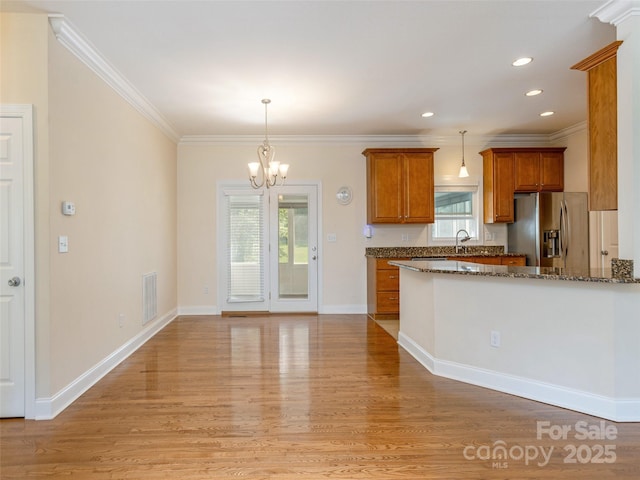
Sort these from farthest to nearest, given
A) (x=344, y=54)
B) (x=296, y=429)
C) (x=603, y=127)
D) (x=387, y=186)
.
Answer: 1. (x=387, y=186)
2. (x=344, y=54)
3. (x=603, y=127)
4. (x=296, y=429)

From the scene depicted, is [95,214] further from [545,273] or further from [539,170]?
[539,170]

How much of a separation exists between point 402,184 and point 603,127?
2945 millimetres

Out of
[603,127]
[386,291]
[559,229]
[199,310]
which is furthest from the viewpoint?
[199,310]

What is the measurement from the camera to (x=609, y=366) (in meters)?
2.33

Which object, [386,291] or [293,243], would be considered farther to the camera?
[293,243]

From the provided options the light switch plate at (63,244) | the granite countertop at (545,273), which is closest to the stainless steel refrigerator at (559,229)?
the granite countertop at (545,273)

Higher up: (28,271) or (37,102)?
(37,102)

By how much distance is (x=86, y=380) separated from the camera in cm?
290

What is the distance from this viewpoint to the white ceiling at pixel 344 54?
8.21 ft

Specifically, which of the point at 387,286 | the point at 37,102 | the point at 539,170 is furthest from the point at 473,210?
the point at 37,102

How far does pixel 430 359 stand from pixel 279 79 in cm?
303

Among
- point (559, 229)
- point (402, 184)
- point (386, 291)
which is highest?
point (402, 184)

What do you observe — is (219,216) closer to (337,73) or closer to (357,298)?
(357,298)

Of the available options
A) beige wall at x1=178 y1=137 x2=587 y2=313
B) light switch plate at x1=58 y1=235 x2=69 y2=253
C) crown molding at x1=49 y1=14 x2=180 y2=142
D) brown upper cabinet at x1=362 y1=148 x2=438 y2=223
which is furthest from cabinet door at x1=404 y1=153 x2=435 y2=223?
light switch plate at x1=58 y1=235 x2=69 y2=253
